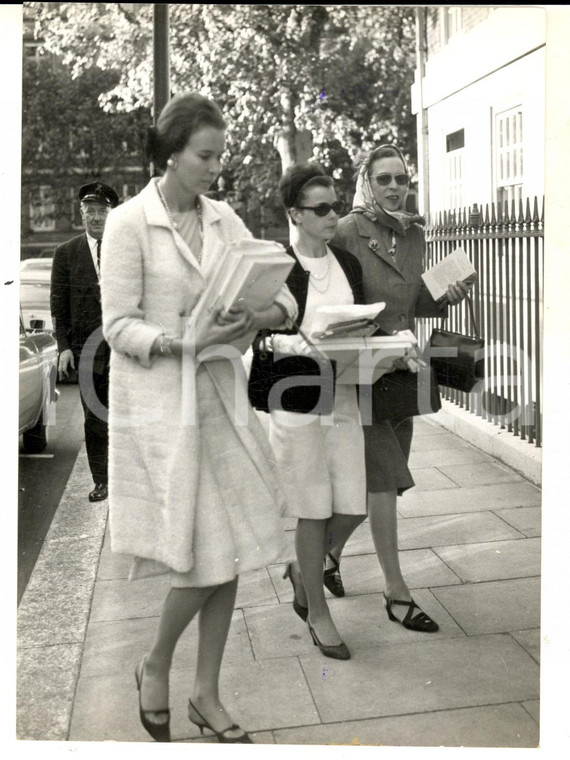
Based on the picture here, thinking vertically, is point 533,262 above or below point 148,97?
below

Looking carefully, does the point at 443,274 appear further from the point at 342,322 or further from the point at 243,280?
the point at 243,280

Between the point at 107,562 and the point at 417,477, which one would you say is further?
the point at 417,477

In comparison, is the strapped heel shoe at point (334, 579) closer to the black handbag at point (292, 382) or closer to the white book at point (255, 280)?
the black handbag at point (292, 382)

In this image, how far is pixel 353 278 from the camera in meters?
3.43

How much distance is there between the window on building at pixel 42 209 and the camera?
11.0 ft

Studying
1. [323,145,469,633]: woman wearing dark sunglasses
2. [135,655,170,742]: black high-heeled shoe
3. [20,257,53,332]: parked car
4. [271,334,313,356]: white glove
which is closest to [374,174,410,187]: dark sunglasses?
[323,145,469,633]: woman wearing dark sunglasses

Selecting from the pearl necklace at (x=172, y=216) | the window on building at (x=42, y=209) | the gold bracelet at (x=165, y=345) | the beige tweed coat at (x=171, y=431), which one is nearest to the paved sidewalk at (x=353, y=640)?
the beige tweed coat at (x=171, y=431)

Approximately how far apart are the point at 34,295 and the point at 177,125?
79 centimetres

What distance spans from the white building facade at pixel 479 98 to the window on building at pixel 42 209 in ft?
4.06

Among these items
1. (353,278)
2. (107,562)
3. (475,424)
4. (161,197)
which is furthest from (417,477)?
(161,197)

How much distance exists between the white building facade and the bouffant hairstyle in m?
0.35

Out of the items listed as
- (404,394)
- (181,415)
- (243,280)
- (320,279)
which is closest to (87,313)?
(181,415)

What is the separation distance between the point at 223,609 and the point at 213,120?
5.02 ft

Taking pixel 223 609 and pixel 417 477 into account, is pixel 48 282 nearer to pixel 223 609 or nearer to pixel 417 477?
pixel 223 609
